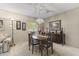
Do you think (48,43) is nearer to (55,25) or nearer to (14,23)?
(55,25)

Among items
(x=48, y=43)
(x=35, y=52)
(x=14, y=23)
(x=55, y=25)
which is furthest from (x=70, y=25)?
(x=14, y=23)

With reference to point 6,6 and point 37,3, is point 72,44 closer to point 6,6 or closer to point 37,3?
point 37,3

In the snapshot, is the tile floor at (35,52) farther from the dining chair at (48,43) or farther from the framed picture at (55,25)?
the framed picture at (55,25)

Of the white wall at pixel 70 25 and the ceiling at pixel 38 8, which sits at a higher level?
the ceiling at pixel 38 8

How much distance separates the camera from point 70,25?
187cm

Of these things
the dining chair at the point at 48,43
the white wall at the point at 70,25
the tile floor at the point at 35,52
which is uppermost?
the white wall at the point at 70,25

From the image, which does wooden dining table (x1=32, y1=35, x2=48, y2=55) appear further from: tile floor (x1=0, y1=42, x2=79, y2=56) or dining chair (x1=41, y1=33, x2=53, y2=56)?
tile floor (x1=0, y1=42, x2=79, y2=56)

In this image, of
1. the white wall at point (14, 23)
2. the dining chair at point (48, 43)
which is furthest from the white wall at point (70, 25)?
the white wall at point (14, 23)

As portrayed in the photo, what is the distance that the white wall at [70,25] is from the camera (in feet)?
6.06

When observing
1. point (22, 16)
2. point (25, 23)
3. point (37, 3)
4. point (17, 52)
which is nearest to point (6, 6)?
point (22, 16)

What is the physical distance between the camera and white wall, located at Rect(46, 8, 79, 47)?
6.06ft

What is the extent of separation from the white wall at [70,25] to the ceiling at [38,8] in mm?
100

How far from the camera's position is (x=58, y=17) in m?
1.89

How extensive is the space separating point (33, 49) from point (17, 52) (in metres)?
0.33
